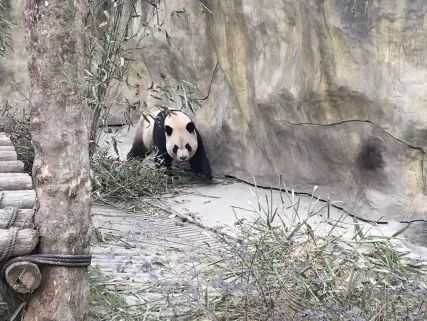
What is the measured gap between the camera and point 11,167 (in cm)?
418

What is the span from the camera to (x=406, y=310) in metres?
2.91

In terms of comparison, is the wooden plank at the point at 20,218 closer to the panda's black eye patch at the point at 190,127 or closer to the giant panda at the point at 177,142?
the giant panda at the point at 177,142

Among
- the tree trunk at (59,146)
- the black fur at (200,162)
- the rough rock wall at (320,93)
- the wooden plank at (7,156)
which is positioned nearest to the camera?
the tree trunk at (59,146)

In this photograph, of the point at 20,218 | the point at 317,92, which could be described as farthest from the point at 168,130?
the point at 20,218

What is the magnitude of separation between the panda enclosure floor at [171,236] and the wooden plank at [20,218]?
28.8 inches

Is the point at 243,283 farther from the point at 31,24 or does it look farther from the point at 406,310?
the point at 31,24

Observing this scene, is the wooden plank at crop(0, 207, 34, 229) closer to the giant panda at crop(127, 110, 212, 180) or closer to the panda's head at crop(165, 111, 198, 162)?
the giant panda at crop(127, 110, 212, 180)

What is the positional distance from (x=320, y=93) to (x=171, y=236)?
1.57 meters

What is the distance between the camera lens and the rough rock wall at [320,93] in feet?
16.1

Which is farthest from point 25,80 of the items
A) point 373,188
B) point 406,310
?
point 406,310

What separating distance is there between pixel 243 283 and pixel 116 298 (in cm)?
61

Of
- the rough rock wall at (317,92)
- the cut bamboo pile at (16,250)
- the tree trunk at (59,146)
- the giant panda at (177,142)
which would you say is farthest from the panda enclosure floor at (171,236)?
the cut bamboo pile at (16,250)

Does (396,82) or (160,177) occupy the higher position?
(396,82)

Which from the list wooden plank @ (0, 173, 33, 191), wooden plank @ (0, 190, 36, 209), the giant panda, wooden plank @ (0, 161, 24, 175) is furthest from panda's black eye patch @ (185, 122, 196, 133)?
wooden plank @ (0, 190, 36, 209)
